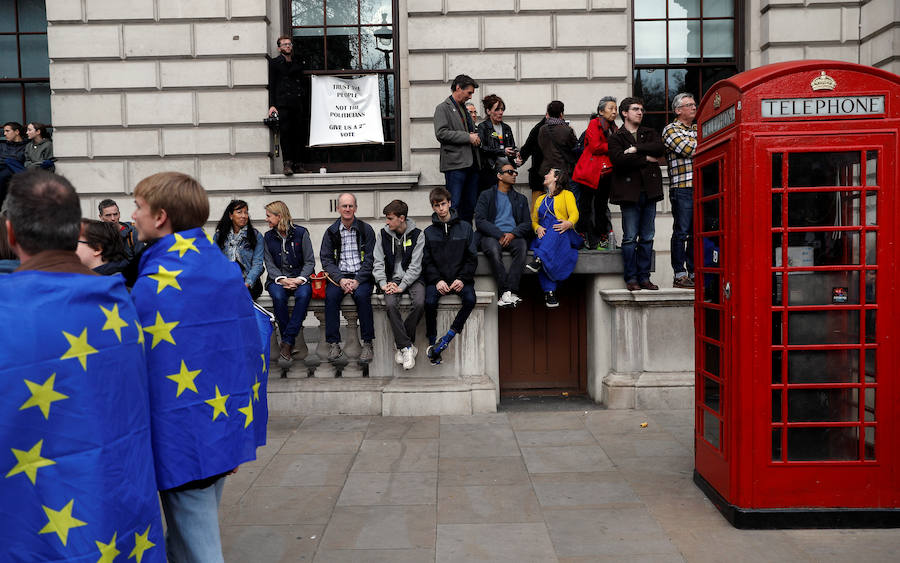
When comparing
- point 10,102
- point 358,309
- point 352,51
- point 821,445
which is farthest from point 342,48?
point 821,445

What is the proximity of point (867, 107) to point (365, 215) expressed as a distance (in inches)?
318

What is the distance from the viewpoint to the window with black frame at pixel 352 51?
12.2 m

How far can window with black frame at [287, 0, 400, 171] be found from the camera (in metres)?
12.2

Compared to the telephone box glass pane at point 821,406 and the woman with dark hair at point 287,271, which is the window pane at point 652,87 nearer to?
the woman with dark hair at point 287,271

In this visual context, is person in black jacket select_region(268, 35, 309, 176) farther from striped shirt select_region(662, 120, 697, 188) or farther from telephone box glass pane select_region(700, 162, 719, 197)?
telephone box glass pane select_region(700, 162, 719, 197)

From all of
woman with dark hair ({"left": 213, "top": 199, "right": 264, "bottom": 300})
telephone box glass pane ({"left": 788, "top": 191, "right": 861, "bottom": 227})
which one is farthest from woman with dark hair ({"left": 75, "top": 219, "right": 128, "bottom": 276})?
woman with dark hair ({"left": 213, "top": 199, "right": 264, "bottom": 300})

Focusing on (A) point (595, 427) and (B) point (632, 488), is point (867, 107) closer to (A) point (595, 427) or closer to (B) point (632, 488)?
(B) point (632, 488)

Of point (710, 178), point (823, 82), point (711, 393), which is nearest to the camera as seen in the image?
point (823, 82)

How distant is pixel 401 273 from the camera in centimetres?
798

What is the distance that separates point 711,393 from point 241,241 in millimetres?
5373

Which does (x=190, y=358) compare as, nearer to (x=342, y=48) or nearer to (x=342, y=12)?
(x=342, y=48)

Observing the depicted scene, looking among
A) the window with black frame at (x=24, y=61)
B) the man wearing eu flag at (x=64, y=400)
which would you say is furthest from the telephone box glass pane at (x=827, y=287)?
the window with black frame at (x=24, y=61)

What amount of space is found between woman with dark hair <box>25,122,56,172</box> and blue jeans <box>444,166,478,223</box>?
6.20 metres

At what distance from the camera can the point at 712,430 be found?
5.29m
